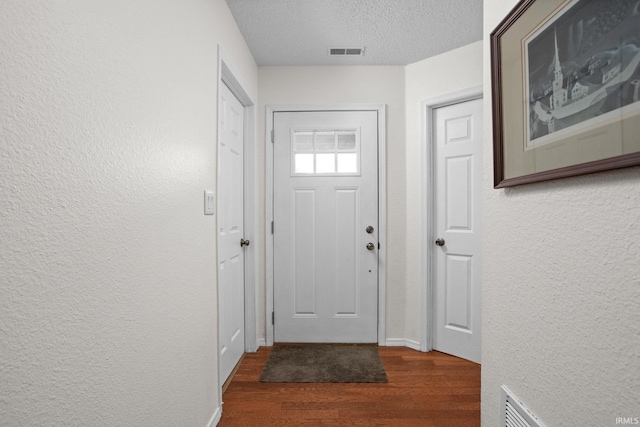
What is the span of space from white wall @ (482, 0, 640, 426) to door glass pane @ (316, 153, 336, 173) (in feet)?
5.34

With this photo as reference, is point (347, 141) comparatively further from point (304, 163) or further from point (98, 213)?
point (98, 213)

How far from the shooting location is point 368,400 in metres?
1.94

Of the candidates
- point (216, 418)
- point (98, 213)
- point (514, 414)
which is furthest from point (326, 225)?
point (98, 213)

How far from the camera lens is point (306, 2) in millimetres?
1947

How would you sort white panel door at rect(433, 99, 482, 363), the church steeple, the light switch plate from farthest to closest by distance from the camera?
white panel door at rect(433, 99, 482, 363)
the light switch plate
the church steeple

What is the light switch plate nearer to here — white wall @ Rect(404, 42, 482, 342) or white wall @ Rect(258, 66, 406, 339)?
white wall @ Rect(258, 66, 406, 339)

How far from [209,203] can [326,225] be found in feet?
4.17

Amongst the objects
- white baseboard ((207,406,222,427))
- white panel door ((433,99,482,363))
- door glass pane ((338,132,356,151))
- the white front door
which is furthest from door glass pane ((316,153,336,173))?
white baseboard ((207,406,222,427))

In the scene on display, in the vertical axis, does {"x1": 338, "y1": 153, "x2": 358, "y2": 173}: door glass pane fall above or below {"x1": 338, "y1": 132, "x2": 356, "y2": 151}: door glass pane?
below

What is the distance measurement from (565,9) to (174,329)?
158 cm

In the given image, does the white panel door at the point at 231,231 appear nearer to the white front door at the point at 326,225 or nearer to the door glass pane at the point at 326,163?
the white front door at the point at 326,225

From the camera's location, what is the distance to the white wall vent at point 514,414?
93 cm

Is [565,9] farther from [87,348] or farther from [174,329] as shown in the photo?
[174,329]

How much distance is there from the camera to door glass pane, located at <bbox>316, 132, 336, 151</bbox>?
2.77m
